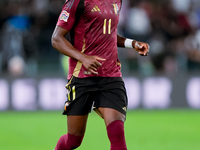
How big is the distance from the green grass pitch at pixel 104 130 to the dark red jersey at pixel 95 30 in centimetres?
267

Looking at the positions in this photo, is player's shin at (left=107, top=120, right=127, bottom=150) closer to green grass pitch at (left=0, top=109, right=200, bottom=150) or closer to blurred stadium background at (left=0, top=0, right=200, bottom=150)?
green grass pitch at (left=0, top=109, right=200, bottom=150)

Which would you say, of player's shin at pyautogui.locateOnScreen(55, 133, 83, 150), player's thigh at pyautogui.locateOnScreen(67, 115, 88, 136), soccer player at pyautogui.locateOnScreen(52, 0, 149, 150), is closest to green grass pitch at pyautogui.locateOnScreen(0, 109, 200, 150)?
player's shin at pyautogui.locateOnScreen(55, 133, 83, 150)

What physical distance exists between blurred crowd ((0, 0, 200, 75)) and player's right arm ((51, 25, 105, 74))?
7.31 metres

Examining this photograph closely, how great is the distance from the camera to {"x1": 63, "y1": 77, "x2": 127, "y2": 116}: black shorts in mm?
5141

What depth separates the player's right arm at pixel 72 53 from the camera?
4.75 m

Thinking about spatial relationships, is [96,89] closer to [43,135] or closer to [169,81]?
[43,135]

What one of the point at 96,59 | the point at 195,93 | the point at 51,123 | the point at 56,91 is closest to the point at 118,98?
the point at 96,59

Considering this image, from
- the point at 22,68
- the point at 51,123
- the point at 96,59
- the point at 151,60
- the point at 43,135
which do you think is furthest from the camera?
the point at 151,60

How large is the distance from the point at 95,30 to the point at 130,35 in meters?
8.12

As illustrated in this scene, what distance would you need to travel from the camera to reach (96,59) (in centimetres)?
479

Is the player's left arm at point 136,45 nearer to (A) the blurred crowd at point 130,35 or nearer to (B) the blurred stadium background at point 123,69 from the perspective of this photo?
(B) the blurred stadium background at point 123,69

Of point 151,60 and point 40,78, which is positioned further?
point 151,60

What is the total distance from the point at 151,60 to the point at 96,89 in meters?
8.29

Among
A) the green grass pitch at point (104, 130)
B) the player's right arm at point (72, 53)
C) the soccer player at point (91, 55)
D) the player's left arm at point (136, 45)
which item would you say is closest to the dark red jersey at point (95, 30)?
the soccer player at point (91, 55)
